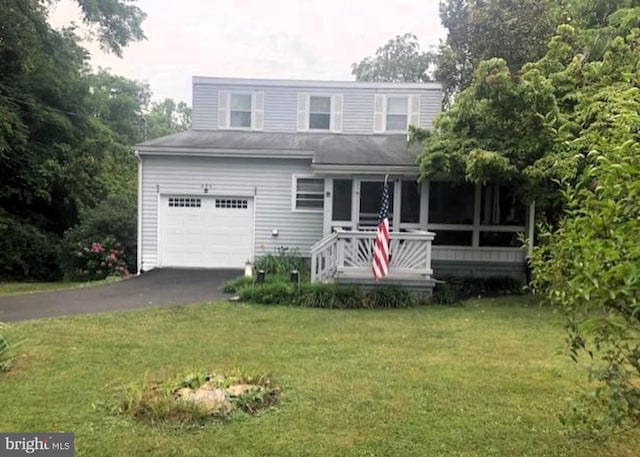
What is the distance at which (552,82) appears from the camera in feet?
31.8

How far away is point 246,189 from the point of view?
13.4 meters

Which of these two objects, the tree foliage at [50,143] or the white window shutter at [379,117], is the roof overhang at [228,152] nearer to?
the tree foliage at [50,143]

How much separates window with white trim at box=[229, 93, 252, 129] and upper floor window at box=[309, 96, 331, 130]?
2000mm

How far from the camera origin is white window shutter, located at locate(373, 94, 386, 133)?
15594mm

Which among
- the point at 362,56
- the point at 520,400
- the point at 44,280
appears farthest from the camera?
the point at 362,56

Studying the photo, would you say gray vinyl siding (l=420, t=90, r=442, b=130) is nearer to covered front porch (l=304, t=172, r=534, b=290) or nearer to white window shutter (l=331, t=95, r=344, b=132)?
white window shutter (l=331, t=95, r=344, b=132)

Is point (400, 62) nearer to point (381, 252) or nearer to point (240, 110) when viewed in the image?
point (240, 110)

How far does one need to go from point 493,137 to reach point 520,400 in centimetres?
672

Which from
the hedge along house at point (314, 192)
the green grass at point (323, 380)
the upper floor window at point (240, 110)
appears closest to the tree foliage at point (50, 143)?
the hedge along house at point (314, 192)

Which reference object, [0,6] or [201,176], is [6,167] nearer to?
[0,6]

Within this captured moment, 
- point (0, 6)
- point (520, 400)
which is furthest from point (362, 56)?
point (520, 400)

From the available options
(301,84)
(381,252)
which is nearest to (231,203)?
(301,84)

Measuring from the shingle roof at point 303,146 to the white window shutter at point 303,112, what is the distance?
0.31 m

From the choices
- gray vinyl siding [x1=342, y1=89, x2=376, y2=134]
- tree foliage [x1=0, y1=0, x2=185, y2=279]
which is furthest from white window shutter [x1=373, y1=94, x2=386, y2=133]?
tree foliage [x1=0, y1=0, x2=185, y2=279]
